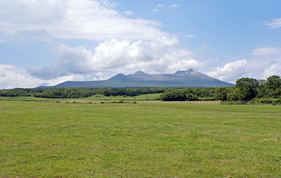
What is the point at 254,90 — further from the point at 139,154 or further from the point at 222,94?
the point at 139,154

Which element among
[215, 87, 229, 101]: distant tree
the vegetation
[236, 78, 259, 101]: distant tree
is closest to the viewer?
the vegetation

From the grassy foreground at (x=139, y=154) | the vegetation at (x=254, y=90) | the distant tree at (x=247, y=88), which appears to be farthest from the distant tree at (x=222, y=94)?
the grassy foreground at (x=139, y=154)

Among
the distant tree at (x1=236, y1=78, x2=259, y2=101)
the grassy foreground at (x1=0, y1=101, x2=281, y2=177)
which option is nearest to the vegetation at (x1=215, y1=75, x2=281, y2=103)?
the distant tree at (x1=236, y1=78, x2=259, y2=101)

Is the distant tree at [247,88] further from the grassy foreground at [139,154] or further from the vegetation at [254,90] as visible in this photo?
the grassy foreground at [139,154]

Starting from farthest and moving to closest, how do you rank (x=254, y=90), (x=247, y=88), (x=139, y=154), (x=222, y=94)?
(x=222, y=94)
(x=254, y=90)
(x=247, y=88)
(x=139, y=154)

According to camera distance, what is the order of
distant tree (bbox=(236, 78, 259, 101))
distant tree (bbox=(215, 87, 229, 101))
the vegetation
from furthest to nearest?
distant tree (bbox=(215, 87, 229, 101)), distant tree (bbox=(236, 78, 259, 101)), the vegetation

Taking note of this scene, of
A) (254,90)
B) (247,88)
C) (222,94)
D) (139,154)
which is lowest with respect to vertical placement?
(139,154)

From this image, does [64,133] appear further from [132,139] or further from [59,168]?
[59,168]

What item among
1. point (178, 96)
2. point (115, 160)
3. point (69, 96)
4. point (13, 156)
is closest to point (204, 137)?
point (115, 160)

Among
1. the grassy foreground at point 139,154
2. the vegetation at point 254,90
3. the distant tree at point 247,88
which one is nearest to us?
the grassy foreground at point 139,154

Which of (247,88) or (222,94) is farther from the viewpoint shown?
(222,94)

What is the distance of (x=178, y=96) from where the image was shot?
5699 inches

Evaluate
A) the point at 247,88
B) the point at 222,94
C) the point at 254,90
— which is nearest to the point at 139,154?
the point at 247,88

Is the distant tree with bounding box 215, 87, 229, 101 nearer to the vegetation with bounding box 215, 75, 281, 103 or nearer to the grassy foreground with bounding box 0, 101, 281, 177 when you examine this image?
the vegetation with bounding box 215, 75, 281, 103
